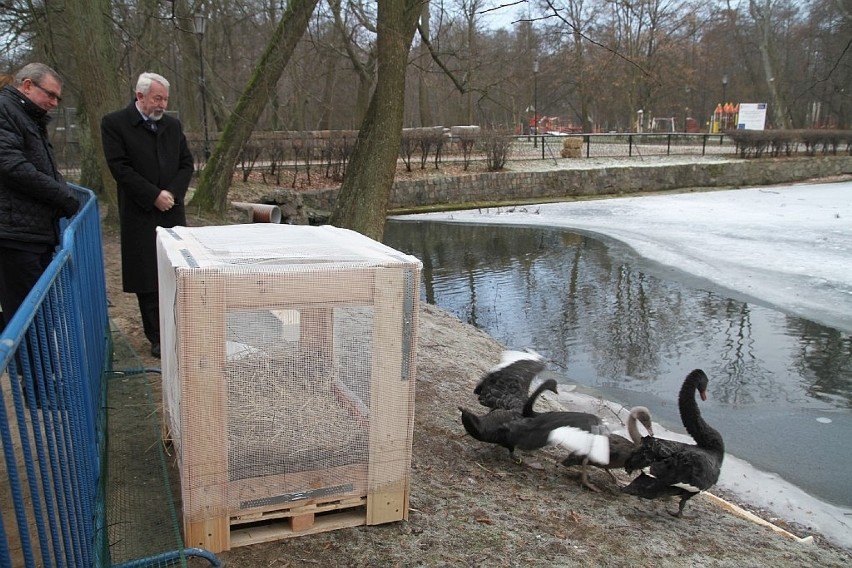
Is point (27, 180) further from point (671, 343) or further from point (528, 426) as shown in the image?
point (671, 343)

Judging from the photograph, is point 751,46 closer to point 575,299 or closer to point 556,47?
point 556,47

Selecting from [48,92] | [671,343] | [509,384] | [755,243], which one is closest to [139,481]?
[48,92]

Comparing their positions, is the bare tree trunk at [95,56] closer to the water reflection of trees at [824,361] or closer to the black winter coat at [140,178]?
the black winter coat at [140,178]

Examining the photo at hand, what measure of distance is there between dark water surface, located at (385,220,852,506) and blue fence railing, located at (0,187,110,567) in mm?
5222

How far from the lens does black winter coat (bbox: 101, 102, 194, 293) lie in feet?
16.6

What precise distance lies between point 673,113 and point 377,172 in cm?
5415

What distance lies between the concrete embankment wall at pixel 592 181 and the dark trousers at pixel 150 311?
15.1m

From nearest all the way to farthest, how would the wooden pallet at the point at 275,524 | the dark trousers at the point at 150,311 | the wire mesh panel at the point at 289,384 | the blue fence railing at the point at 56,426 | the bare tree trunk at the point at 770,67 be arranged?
1. the blue fence railing at the point at 56,426
2. the wire mesh panel at the point at 289,384
3. the wooden pallet at the point at 275,524
4. the dark trousers at the point at 150,311
5. the bare tree trunk at the point at 770,67

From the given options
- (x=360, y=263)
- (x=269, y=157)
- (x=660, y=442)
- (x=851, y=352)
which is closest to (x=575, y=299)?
(x=851, y=352)

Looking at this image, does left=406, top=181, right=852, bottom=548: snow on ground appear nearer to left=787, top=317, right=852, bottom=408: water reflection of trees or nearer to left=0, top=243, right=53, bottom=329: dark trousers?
left=787, top=317, right=852, bottom=408: water reflection of trees

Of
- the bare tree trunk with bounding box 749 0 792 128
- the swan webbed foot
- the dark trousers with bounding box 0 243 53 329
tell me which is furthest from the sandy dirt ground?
the bare tree trunk with bounding box 749 0 792 128

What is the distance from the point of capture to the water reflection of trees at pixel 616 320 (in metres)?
8.23

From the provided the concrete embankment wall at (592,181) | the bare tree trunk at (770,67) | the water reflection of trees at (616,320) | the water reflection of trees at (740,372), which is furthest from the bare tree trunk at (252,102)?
the bare tree trunk at (770,67)

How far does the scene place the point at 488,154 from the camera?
83.4 ft
